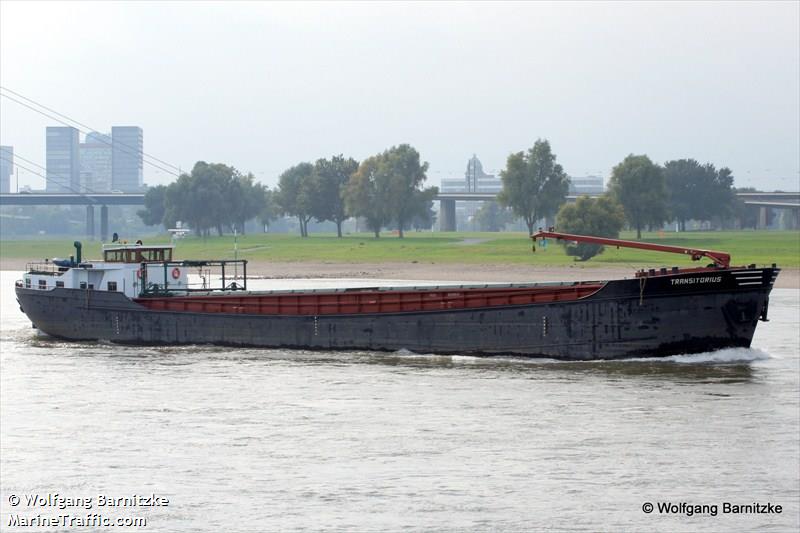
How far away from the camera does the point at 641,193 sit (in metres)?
137

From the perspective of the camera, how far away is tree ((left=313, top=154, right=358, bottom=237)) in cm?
17450

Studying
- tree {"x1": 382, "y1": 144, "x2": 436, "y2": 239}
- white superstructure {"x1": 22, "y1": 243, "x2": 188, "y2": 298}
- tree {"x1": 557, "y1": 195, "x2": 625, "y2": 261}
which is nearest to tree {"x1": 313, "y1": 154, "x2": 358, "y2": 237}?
tree {"x1": 382, "y1": 144, "x2": 436, "y2": 239}

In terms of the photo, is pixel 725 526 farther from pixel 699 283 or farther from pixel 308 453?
pixel 699 283

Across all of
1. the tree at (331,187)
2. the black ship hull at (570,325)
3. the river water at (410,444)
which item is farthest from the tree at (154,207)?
the river water at (410,444)

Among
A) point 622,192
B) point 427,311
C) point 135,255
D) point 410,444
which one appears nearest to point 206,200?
point 622,192

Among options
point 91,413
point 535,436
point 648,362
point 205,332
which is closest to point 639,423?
point 535,436

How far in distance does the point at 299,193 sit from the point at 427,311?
131 m

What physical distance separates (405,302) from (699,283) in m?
12.0

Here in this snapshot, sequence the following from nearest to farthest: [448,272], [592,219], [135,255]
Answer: [135,255] < [448,272] < [592,219]

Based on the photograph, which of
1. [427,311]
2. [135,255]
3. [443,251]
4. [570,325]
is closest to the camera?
[570,325]

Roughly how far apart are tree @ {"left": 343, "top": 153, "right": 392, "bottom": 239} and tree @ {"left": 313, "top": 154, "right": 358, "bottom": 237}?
26.0 ft

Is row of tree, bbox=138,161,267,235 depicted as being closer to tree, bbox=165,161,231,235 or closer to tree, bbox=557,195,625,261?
tree, bbox=165,161,231,235

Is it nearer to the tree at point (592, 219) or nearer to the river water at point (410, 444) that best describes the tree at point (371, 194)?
the tree at point (592, 219)

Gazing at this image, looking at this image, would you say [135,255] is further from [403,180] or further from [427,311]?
[403,180]
